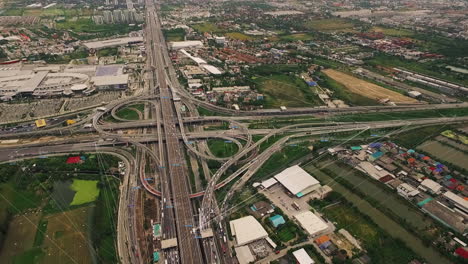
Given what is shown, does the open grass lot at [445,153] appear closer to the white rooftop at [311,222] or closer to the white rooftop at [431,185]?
the white rooftop at [431,185]

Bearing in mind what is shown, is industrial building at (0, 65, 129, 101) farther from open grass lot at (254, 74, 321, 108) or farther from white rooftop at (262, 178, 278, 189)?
white rooftop at (262, 178, 278, 189)

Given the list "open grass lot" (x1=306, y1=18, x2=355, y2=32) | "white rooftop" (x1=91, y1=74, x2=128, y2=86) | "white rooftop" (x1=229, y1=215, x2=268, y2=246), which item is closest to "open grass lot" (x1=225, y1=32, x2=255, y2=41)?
"open grass lot" (x1=306, y1=18, x2=355, y2=32)

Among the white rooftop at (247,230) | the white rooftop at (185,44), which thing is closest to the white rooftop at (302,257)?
the white rooftop at (247,230)

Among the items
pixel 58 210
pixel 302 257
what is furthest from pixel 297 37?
pixel 58 210

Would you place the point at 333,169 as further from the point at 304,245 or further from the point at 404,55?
the point at 404,55

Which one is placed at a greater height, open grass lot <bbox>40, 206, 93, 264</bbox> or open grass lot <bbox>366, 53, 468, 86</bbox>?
open grass lot <bbox>366, 53, 468, 86</bbox>

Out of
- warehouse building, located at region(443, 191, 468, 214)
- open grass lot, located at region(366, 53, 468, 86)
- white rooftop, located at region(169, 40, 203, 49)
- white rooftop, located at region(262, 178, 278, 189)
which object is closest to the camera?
warehouse building, located at region(443, 191, 468, 214)

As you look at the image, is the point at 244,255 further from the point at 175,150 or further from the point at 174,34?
the point at 174,34

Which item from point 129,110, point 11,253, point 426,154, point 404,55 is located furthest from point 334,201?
point 404,55
